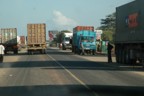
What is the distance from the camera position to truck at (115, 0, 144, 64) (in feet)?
99.2

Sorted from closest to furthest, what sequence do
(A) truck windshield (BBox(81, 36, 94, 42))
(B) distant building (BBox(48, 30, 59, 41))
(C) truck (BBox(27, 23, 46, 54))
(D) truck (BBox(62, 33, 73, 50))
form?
(A) truck windshield (BBox(81, 36, 94, 42))
(C) truck (BBox(27, 23, 46, 54))
(D) truck (BBox(62, 33, 73, 50))
(B) distant building (BBox(48, 30, 59, 41))

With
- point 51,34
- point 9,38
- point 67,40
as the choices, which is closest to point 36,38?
point 9,38

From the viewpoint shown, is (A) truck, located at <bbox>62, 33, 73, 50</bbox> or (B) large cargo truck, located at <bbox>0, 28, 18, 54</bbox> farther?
(A) truck, located at <bbox>62, 33, 73, 50</bbox>

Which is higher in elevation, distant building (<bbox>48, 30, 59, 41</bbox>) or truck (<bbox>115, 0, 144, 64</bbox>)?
distant building (<bbox>48, 30, 59, 41</bbox>)

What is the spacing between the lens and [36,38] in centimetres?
6184

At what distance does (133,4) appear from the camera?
104 feet

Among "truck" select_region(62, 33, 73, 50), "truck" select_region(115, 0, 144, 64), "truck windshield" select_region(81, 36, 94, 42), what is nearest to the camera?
"truck" select_region(115, 0, 144, 64)

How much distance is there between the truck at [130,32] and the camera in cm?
3024

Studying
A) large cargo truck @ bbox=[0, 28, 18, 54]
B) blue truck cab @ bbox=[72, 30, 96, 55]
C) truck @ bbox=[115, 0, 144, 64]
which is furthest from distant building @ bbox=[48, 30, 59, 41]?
truck @ bbox=[115, 0, 144, 64]

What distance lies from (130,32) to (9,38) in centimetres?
3480

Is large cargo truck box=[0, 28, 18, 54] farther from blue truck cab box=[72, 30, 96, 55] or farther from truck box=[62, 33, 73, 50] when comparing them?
truck box=[62, 33, 73, 50]

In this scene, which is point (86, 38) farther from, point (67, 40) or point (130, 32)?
point (67, 40)

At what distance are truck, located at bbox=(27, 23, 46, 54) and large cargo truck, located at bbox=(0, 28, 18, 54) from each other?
299cm

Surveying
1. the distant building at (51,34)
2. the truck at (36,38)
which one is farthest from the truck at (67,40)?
the distant building at (51,34)
